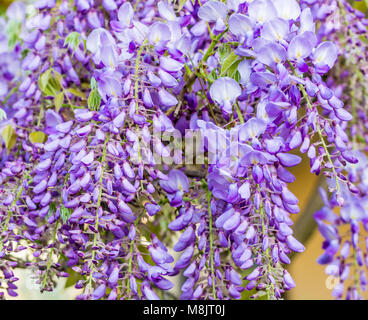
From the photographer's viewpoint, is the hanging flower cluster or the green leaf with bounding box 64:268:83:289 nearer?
the hanging flower cluster

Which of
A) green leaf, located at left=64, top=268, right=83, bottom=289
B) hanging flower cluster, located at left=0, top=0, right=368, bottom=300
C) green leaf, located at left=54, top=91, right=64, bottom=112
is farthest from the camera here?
green leaf, located at left=64, top=268, right=83, bottom=289

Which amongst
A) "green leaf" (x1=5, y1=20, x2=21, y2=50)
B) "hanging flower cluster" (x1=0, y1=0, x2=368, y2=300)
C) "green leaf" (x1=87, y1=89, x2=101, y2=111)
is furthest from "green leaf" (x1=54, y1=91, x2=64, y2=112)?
"green leaf" (x1=5, y1=20, x2=21, y2=50)

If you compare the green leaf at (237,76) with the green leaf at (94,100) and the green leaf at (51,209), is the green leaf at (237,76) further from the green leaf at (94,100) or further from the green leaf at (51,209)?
the green leaf at (51,209)

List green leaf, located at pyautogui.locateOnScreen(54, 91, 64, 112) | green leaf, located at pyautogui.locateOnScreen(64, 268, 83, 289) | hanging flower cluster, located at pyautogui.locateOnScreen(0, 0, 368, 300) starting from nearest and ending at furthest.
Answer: hanging flower cluster, located at pyautogui.locateOnScreen(0, 0, 368, 300) → green leaf, located at pyautogui.locateOnScreen(54, 91, 64, 112) → green leaf, located at pyautogui.locateOnScreen(64, 268, 83, 289)

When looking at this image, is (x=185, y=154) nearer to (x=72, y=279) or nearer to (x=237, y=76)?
(x=237, y=76)

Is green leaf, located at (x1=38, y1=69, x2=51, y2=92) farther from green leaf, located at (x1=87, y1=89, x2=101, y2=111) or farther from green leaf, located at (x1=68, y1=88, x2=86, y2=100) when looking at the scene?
green leaf, located at (x1=87, y1=89, x2=101, y2=111)

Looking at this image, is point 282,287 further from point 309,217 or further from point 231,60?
point 309,217

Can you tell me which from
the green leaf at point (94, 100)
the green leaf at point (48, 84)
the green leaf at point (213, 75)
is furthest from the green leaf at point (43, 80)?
the green leaf at point (213, 75)

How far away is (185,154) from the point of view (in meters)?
0.76

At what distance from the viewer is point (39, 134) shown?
800 mm

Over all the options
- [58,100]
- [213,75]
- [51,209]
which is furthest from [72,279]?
[213,75]

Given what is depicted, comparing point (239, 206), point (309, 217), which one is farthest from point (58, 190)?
point (309, 217)

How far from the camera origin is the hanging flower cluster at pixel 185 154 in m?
0.61

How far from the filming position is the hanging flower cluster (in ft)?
2.00
